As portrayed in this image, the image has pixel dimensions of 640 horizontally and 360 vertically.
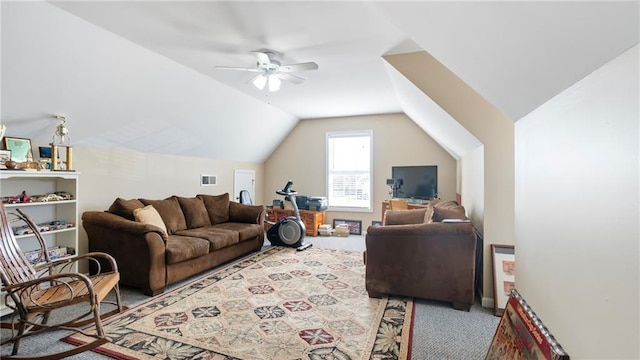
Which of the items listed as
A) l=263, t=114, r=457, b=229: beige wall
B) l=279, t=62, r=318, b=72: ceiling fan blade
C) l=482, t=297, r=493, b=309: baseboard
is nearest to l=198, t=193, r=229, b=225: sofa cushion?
l=263, t=114, r=457, b=229: beige wall

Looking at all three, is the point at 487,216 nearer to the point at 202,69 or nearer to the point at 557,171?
the point at 557,171

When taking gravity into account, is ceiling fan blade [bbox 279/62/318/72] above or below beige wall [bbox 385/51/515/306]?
above

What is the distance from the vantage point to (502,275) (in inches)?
108

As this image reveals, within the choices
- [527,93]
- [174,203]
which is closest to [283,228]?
[174,203]

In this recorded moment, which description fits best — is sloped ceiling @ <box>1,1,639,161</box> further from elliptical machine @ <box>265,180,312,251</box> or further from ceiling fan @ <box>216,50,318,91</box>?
elliptical machine @ <box>265,180,312,251</box>

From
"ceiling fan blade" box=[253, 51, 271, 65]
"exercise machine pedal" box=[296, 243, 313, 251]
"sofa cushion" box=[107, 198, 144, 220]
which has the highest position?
"ceiling fan blade" box=[253, 51, 271, 65]

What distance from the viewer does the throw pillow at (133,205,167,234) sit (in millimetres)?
3423

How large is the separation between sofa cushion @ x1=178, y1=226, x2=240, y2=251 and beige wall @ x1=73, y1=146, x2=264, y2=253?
98 centimetres

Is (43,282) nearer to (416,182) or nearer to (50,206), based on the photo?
(50,206)

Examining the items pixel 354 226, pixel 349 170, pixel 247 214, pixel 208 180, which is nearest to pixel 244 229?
pixel 247 214

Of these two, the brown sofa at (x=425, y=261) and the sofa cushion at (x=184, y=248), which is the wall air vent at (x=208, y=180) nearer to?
the sofa cushion at (x=184, y=248)

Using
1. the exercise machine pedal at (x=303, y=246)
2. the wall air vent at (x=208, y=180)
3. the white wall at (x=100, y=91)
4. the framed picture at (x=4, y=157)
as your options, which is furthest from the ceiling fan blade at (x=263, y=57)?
the wall air vent at (x=208, y=180)

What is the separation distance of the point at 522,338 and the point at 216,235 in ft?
11.1

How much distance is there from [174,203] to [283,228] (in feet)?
5.74
